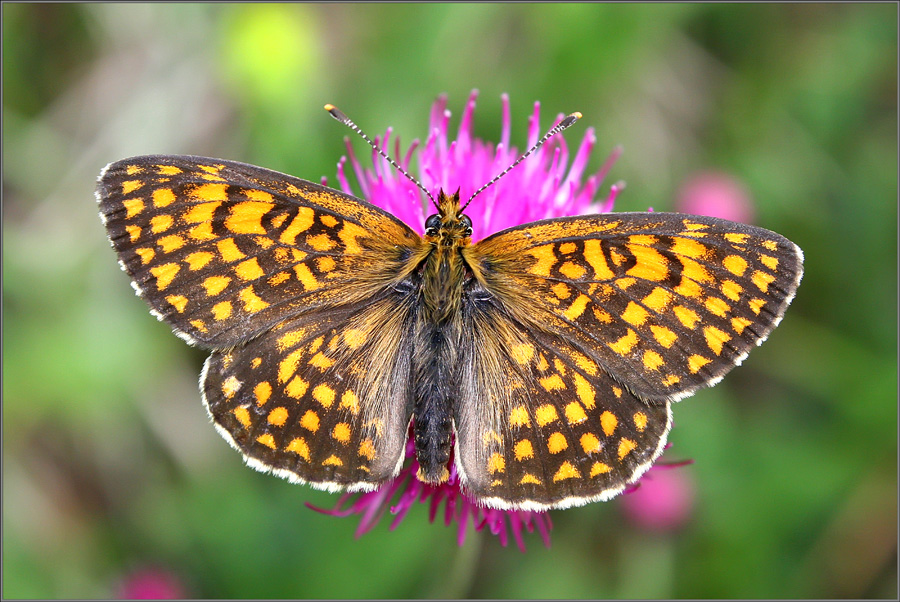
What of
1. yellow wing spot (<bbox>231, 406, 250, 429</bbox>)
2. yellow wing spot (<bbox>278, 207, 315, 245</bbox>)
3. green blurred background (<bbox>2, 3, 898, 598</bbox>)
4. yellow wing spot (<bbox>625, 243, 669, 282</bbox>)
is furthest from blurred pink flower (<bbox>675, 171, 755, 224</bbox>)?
yellow wing spot (<bbox>231, 406, 250, 429</bbox>)

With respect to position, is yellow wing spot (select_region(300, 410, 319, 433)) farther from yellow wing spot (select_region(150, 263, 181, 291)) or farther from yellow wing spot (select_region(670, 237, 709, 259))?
yellow wing spot (select_region(670, 237, 709, 259))

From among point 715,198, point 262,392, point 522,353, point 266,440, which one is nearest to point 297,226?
point 262,392

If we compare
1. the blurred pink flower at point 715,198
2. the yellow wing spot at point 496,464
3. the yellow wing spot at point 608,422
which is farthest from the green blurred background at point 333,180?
the yellow wing spot at point 608,422

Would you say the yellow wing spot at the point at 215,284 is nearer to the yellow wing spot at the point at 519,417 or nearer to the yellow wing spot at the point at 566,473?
the yellow wing spot at the point at 519,417

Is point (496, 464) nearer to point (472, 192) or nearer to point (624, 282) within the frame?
point (624, 282)

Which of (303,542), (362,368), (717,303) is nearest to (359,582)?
(303,542)

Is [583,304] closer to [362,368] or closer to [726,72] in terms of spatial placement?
[362,368]
